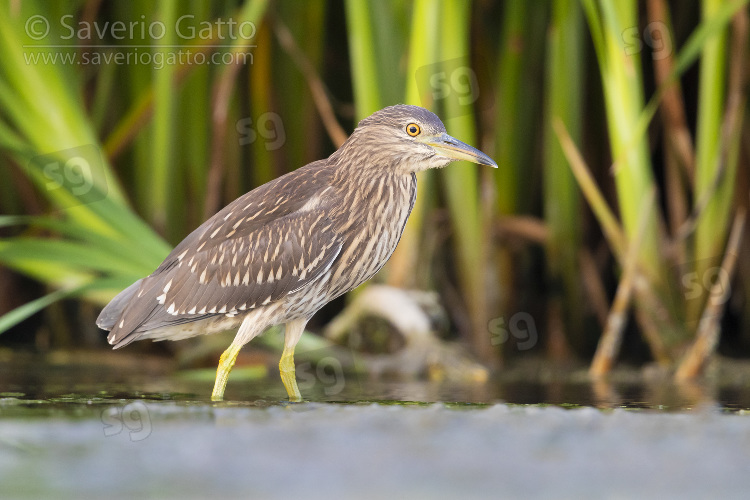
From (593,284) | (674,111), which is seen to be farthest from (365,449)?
(674,111)

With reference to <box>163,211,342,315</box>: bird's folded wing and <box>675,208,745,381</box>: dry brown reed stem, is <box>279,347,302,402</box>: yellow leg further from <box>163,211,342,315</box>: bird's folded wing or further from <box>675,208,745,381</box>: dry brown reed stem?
<box>675,208,745,381</box>: dry brown reed stem

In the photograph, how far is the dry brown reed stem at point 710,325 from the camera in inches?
225

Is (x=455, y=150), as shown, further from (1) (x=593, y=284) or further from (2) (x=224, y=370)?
(1) (x=593, y=284)

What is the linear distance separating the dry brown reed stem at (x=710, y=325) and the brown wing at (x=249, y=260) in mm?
2308

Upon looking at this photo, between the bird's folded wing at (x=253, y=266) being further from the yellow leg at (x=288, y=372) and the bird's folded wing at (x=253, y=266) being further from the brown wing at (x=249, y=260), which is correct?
the yellow leg at (x=288, y=372)

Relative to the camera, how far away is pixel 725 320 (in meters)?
7.00

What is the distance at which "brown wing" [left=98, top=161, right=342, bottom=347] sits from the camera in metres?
4.77

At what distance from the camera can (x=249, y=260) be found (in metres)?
4.87

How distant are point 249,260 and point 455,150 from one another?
1.13 meters

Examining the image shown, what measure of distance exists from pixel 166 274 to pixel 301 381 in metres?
1.50

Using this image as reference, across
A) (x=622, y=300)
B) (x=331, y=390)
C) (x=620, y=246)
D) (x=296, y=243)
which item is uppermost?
(x=296, y=243)

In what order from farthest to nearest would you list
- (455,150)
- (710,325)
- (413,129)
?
1. (710,325)
2. (413,129)
3. (455,150)

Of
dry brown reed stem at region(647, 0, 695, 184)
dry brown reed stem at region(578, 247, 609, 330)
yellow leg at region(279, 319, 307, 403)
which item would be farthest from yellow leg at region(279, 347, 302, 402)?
dry brown reed stem at region(647, 0, 695, 184)

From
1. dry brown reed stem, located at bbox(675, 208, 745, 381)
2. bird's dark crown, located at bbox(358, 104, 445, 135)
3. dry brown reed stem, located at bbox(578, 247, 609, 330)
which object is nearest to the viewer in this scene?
bird's dark crown, located at bbox(358, 104, 445, 135)
